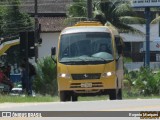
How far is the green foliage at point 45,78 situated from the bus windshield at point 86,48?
27.9ft

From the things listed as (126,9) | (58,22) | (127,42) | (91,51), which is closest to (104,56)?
(91,51)

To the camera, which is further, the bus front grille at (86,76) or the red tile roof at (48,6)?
the red tile roof at (48,6)

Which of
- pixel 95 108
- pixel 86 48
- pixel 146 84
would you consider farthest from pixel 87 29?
pixel 95 108

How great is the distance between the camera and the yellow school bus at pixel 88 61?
1848cm

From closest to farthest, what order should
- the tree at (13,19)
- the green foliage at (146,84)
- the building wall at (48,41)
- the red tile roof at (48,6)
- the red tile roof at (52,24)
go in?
1. the green foliage at (146,84)
2. the tree at (13,19)
3. the red tile roof at (52,24)
4. the building wall at (48,41)
5. the red tile roof at (48,6)

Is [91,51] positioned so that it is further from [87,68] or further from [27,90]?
[27,90]

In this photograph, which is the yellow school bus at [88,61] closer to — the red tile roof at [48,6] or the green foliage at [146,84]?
the green foliage at [146,84]

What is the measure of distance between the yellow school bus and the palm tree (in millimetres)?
34241

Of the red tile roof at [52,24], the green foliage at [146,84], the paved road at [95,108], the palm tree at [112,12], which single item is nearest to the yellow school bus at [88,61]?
the green foliage at [146,84]

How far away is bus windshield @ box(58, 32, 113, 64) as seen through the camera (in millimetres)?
18516

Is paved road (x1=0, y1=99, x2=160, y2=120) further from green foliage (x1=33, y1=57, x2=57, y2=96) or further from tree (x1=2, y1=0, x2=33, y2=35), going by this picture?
tree (x1=2, y1=0, x2=33, y2=35)

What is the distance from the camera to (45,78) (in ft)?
90.8

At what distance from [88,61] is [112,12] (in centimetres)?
3631

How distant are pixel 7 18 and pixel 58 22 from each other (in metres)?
11.2
